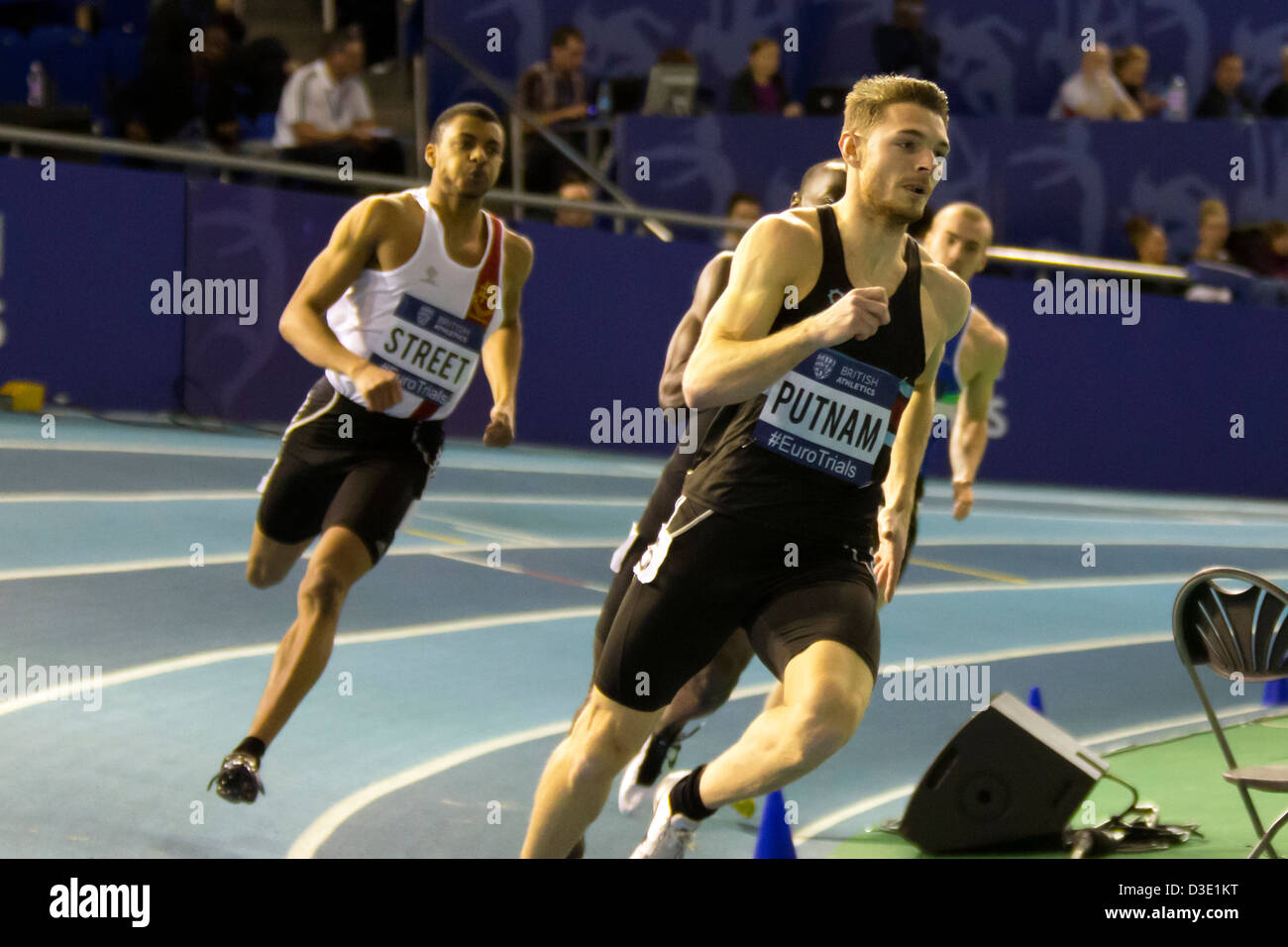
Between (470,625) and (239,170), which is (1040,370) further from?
(470,625)

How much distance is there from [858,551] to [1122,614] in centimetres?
615

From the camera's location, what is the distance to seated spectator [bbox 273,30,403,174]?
12680 mm

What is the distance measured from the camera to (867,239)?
3.98m

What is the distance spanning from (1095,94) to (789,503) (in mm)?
13042

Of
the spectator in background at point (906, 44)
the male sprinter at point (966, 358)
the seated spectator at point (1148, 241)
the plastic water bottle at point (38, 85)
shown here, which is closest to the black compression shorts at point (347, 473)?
the male sprinter at point (966, 358)

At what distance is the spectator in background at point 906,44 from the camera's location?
16047mm

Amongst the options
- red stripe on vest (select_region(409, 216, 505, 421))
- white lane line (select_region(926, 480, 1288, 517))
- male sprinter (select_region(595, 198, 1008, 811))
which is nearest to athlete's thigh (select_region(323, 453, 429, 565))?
red stripe on vest (select_region(409, 216, 505, 421))

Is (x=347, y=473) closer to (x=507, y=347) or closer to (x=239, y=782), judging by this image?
(x=507, y=347)

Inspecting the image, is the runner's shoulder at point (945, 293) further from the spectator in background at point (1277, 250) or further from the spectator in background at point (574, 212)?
the spectator in background at point (1277, 250)

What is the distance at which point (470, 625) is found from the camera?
794 cm

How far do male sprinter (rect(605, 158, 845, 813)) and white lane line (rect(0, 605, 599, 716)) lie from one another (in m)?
2.13

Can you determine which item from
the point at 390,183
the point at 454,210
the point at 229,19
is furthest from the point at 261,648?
the point at 229,19

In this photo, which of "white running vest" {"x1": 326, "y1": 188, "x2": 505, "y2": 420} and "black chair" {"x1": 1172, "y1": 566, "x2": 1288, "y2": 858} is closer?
"black chair" {"x1": 1172, "y1": 566, "x2": 1288, "y2": 858}

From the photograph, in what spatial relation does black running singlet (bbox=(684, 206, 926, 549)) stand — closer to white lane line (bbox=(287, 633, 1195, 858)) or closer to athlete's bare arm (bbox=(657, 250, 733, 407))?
athlete's bare arm (bbox=(657, 250, 733, 407))
